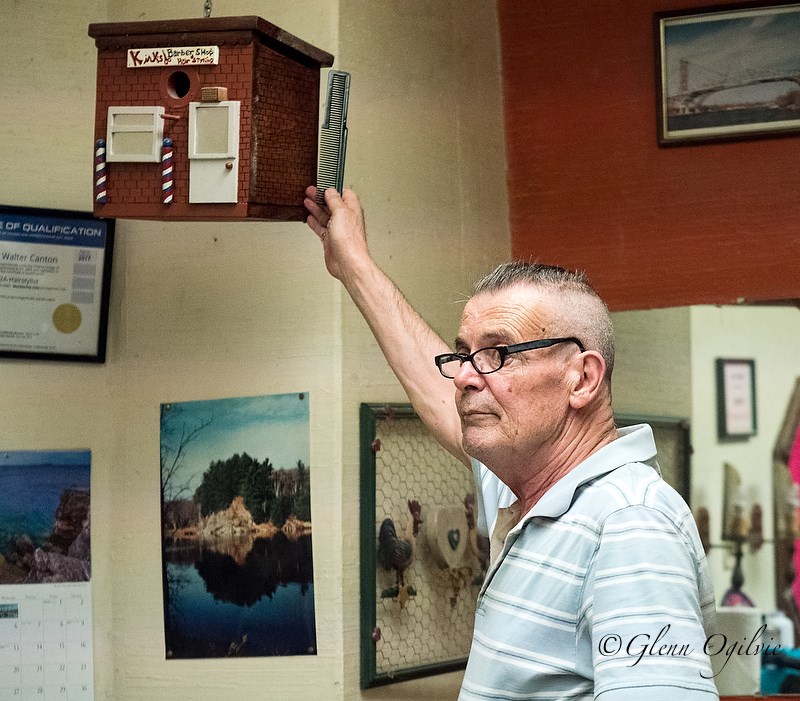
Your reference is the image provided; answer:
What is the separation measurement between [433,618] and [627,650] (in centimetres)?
108

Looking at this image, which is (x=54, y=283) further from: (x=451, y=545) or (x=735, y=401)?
(x=735, y=401)

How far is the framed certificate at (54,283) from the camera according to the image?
209 cm

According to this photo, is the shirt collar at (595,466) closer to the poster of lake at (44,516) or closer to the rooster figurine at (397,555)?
the rooster figurine at (397,555)

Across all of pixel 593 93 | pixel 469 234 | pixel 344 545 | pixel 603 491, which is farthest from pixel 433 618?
pixel 593 93

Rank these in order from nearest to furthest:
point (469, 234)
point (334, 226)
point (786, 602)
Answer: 1. point (334, 226)
2. point (469, 234)
3. point (786, 602)

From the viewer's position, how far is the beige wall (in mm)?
2037

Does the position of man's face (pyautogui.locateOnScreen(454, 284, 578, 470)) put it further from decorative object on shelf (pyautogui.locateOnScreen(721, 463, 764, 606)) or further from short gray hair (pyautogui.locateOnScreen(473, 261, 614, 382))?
decorative object on shelf (pyautogui.locateOnScreen(721, 463, 764, 606))

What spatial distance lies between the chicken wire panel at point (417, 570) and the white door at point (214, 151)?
0.57 meters

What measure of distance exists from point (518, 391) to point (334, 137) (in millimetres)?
664

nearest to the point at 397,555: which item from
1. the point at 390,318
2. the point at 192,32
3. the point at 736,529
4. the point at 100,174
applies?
the point at 390,318

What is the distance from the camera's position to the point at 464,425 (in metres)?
1.42

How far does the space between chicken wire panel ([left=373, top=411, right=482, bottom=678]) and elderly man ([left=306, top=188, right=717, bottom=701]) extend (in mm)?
513

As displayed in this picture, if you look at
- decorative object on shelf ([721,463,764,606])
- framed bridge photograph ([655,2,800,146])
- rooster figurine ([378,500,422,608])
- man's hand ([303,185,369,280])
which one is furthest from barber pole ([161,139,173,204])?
decorative object on shelf ([721,463,764,606])

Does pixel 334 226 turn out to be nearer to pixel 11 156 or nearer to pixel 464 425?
pixel 464 425
